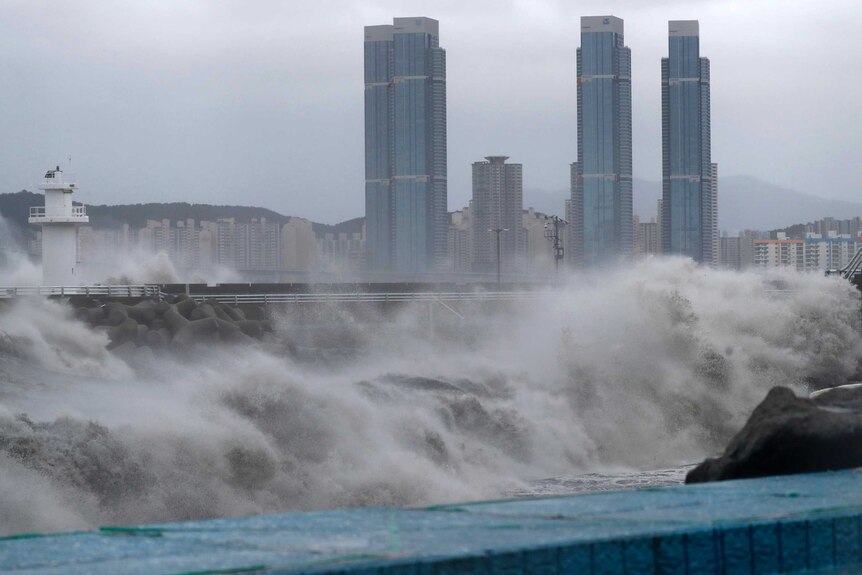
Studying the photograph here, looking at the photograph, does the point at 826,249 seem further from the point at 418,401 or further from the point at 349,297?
the point at 418,401

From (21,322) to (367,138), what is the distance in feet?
342

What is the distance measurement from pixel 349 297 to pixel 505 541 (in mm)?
31238

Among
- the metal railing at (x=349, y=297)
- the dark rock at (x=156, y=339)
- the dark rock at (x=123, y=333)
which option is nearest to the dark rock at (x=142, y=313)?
the dark rock at (x=123, y=333)

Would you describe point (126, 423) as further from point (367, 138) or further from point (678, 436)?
point (367, 138)

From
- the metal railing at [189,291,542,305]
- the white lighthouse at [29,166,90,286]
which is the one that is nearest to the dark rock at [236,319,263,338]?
the metal railing at [189,291,542,305]

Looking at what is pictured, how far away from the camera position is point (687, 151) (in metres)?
120

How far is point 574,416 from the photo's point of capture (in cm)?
2445

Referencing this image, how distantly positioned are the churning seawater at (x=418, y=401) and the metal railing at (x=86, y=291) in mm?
1181

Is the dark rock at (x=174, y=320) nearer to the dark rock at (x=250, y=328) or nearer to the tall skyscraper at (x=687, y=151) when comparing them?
the dark rock at (x=250, y=328)

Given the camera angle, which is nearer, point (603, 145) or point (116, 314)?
point (116, 314)

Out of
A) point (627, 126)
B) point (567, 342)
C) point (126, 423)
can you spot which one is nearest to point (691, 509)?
point (126, 423)

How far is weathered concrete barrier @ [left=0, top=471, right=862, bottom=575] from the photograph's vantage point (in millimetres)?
4387

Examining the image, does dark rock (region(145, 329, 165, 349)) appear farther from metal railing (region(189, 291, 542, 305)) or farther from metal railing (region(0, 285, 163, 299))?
metal railing (region(189, 291, 542, 305))

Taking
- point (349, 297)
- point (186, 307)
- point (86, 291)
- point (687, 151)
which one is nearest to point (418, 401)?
point (186, 307)
